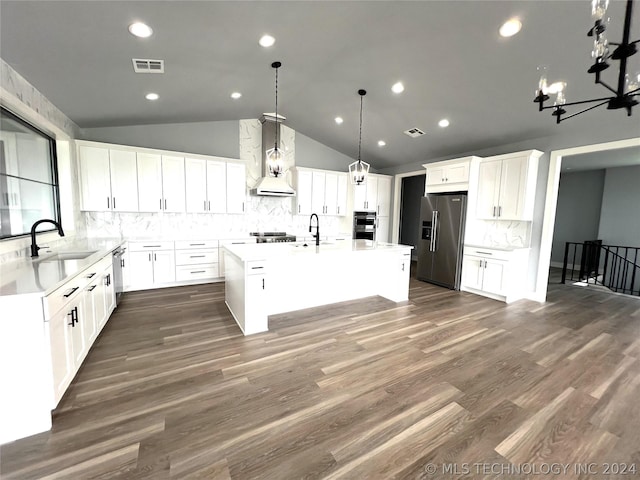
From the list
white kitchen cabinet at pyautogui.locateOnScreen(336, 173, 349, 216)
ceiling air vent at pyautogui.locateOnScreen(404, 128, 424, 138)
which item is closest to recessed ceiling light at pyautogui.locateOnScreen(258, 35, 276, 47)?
ceiling air vent at pyautogui.locateOnScreen(404, 128, 424, 138)

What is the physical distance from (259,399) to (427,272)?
443 cm

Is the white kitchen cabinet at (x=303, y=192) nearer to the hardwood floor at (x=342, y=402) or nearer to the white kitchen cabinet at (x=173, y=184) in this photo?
the white kitchen cabinet at (x=173, y=184)

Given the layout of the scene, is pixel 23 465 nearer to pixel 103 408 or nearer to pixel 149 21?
pixel 103 408

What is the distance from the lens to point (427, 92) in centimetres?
Result: 398

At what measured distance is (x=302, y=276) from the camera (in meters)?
3.71

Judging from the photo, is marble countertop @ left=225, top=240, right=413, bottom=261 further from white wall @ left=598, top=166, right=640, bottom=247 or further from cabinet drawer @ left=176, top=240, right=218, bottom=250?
white wall @ left=598, top=166, right=640, bottom=247

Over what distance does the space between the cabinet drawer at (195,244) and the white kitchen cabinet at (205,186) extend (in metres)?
0.63

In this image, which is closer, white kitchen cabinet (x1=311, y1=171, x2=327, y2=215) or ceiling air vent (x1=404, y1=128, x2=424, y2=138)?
ceiling air vent (x1=404, y1=128, x2=424, y2=138)

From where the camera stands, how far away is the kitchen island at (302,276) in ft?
9.82

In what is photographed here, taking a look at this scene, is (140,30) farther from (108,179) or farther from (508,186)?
(508,186)

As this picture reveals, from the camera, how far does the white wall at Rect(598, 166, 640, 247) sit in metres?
6.34

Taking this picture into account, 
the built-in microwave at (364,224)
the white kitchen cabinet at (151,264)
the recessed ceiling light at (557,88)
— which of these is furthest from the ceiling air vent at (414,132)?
the white kitchen cabinet at (151,264)

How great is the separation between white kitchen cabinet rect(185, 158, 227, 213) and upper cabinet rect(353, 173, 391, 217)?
3.13 metres

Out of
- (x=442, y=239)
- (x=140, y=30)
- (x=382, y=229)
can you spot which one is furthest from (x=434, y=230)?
(x=140, y=30)
